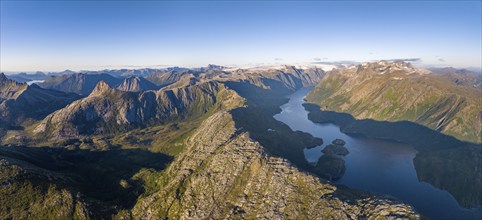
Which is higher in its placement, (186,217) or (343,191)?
(343,191)

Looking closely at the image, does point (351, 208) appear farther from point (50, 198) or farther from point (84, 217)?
point (50, 198)

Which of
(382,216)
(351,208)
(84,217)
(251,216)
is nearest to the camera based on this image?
(382,216)

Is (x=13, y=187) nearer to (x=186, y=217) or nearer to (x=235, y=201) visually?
(x=186, y=217)

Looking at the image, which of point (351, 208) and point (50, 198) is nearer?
point (351, 208)

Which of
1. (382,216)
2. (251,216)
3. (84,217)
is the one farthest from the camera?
(84,217)

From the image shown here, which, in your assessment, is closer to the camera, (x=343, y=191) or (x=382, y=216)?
(x=382, y=216)

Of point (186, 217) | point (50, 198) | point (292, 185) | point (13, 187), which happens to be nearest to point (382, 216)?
point (292, 185)

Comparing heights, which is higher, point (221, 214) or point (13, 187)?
point (13, 187)

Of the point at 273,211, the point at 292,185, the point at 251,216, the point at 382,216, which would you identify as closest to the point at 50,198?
the point at 251,216

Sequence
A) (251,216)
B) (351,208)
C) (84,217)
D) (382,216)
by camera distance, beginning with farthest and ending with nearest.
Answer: (84,217) → (251,216) → (351,208) → (382,216)
